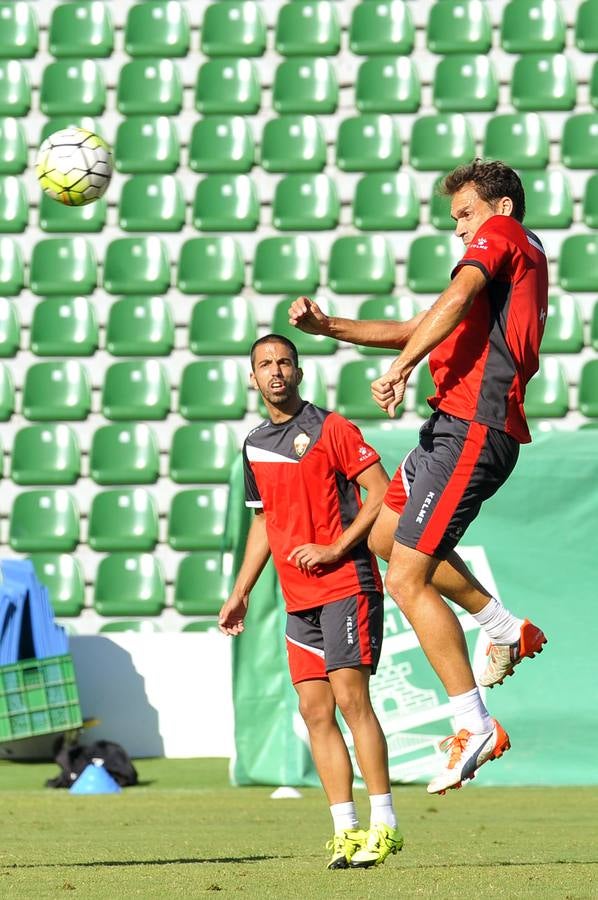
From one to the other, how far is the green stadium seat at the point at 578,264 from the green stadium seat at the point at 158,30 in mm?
4624

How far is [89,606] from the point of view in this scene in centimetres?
1284

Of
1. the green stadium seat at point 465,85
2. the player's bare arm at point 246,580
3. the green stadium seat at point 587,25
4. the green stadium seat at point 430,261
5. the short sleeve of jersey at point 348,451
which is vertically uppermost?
the green stadium seat at point 587,25

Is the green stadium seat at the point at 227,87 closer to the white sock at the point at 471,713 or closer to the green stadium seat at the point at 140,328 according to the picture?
the green stadium seat at the point at 140,328

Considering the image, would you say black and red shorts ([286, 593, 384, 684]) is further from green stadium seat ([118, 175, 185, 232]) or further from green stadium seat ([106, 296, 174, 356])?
green stadium seat ([118, 175, 185, 232])

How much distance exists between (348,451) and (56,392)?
8.04 m

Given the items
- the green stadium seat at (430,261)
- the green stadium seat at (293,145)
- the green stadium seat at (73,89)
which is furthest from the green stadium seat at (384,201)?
the green stadium seat at (73,89)

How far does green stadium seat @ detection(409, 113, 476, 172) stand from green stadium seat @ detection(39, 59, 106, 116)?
3290 mm

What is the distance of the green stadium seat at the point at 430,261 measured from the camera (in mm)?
13516

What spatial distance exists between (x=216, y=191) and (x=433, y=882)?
10.3m

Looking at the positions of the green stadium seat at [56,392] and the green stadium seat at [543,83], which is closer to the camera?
the green stadium seat at [56,392]

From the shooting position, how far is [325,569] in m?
5.74

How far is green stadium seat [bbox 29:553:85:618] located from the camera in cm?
1255

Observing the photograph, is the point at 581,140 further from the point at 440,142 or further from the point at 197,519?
the point at 197,519

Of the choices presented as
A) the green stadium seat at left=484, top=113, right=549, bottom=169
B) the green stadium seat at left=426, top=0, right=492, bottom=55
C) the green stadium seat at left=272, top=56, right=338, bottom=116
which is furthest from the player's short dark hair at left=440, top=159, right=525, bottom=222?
the green stadium seat at left=426, top=0, right=492, bottom=55
